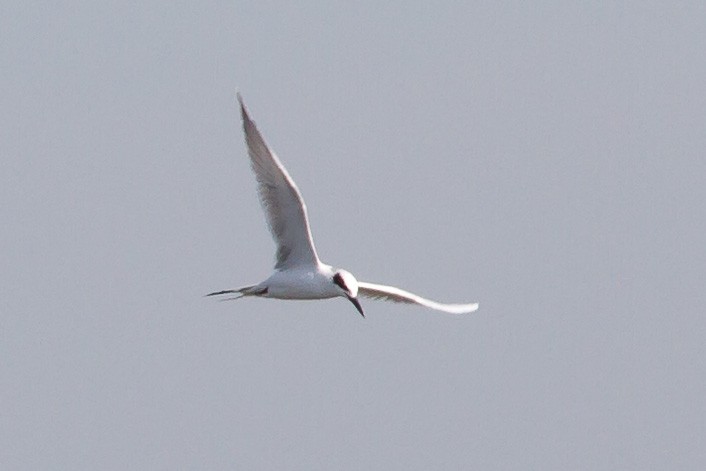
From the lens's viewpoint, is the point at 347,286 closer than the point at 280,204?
No

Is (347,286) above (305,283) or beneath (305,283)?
beneath

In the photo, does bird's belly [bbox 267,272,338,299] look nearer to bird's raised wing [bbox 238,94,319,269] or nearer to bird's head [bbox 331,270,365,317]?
bird's head [bbox 331,270,365,317]

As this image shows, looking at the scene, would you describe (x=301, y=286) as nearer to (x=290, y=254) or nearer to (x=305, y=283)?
(x=305, y=283)

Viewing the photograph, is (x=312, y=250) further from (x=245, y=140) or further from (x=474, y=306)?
(x=474, y=306)

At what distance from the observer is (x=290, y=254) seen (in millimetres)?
35562

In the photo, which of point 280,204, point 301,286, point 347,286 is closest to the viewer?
point 280,204

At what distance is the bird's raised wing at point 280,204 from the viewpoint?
33.9 metres

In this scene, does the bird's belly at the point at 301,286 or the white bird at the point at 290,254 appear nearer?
the white bird at the point at 290,254

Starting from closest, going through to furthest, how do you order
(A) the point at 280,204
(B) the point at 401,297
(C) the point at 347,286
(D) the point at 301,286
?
1. (A) the point at 280,204
2. (C) the point at 347,286
3. (D) the point at 301,286
4. (B) the point at 401,297

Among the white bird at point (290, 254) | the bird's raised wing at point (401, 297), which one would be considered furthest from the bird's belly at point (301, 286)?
the bird's raised wing at point (401, 297)

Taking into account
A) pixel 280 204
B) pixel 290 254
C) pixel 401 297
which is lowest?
pixel 401 297

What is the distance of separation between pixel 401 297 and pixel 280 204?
4560 millimetres

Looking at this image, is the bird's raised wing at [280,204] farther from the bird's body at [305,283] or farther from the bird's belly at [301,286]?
the bird's belly at [301,286]

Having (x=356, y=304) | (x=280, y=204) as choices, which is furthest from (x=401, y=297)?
(x=280, y=204)
